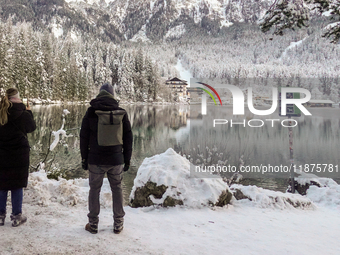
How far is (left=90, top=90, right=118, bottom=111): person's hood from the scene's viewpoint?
3307 millimetres

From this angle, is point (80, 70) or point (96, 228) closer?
point (96, 228)

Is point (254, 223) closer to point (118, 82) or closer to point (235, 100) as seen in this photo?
point (235, 100)

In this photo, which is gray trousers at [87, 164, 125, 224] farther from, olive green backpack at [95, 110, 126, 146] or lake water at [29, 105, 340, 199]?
lake water at [29, 105, 340, 199]

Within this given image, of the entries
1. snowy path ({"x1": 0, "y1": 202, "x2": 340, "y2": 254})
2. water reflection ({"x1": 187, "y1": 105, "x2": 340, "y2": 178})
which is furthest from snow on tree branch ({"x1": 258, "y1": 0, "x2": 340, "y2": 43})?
water reflection ({"x1": 187, "y1": 105, "x2": 340, "y2": 178})

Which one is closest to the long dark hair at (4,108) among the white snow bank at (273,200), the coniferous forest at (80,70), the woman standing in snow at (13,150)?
the woman standing in snow at (13,150)

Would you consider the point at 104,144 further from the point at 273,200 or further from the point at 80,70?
the point at 80,70

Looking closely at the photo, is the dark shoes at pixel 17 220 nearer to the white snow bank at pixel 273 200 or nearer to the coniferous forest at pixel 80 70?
the coniferous forest at pixel 80 70

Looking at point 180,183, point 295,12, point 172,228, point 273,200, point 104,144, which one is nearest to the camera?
point 104,144

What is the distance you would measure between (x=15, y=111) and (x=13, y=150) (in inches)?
20.3

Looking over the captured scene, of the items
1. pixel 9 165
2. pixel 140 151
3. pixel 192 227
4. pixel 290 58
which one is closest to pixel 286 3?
pixel 192 227

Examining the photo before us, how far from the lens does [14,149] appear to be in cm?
337

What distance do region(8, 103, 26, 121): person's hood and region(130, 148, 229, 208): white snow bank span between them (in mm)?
2826

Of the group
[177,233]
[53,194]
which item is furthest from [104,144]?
[53,194]
